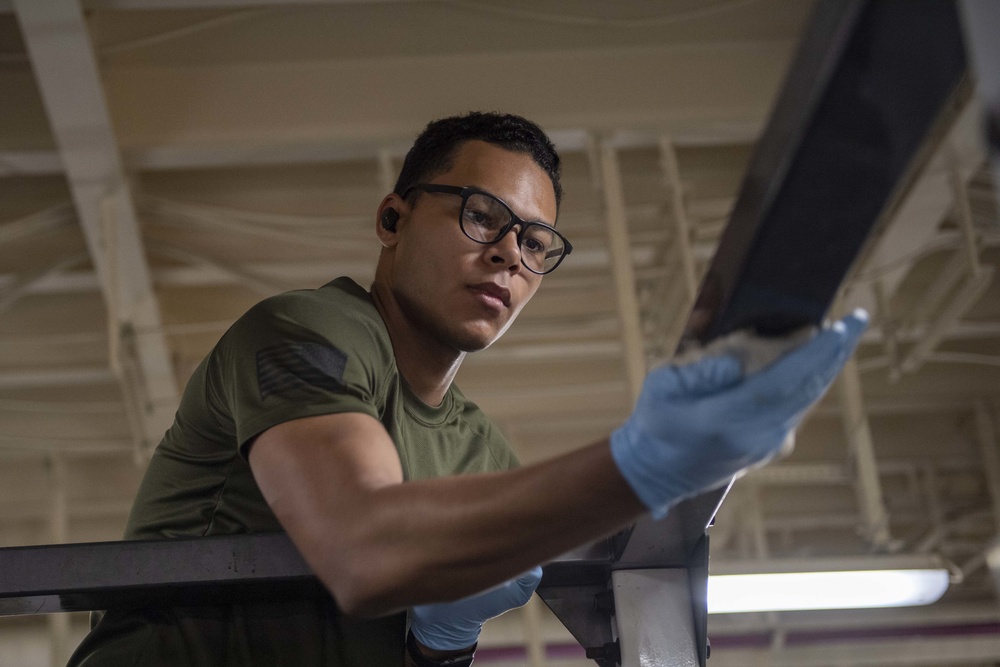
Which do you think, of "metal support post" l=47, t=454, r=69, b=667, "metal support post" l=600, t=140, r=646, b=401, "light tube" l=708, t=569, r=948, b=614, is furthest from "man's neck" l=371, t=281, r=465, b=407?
"metal support post" l=47, t=454, r=69, b=667

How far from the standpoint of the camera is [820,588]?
12.1 feet

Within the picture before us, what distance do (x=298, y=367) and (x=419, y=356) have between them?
0.41 metres

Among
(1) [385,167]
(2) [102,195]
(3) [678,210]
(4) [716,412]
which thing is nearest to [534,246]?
(4) [716,412]

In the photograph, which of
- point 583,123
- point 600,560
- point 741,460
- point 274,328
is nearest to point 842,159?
point 741,460

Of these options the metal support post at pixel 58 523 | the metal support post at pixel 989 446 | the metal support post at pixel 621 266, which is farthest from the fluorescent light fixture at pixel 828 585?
the metal support post at pixel 58 523

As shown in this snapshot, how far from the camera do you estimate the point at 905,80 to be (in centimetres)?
76

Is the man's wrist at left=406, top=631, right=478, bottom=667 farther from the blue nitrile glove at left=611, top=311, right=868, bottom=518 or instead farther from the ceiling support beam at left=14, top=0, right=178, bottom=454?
the ceiling support beam at left=14, top=0, right=178, bottom=454

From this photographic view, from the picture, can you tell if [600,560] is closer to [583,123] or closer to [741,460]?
[741,460]

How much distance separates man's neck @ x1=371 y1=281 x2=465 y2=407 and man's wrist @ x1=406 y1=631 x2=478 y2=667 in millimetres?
350

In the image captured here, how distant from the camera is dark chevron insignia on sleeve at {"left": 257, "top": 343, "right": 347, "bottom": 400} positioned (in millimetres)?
1101

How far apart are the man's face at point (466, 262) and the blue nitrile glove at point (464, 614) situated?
14.7 inches

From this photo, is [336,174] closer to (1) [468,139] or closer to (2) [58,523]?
(1) [468,139]

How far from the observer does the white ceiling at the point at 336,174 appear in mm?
3551

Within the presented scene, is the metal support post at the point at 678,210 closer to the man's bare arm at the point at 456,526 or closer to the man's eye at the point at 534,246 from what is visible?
the man's eye at the point at 534,246
